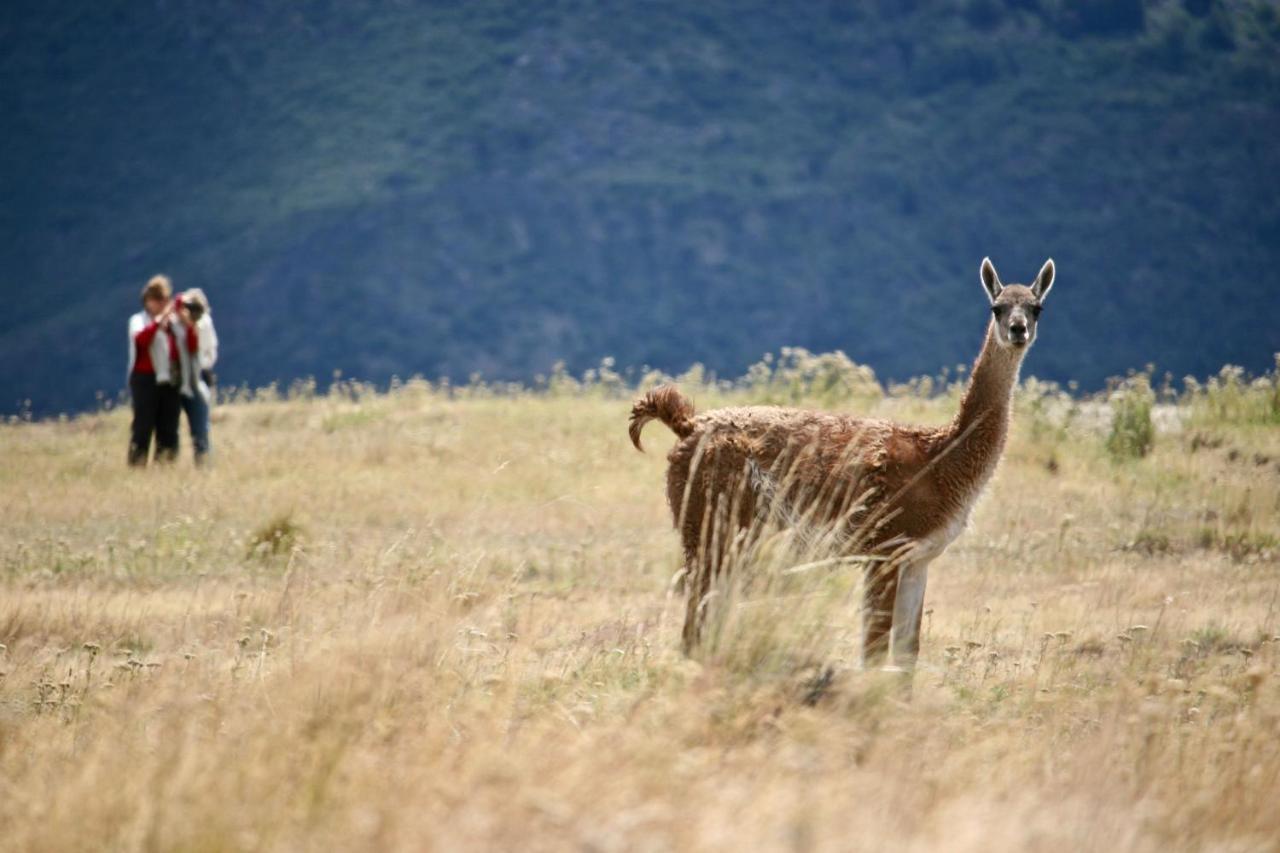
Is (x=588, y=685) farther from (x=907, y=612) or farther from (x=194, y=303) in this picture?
(x=194, y=303)

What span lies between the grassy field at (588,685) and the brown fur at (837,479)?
0.28 metres

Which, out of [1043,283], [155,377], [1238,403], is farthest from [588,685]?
[1238,403]

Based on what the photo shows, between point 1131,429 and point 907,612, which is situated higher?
point 1131,429

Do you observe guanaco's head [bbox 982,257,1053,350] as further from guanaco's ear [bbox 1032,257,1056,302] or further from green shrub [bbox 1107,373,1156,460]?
green shrub [bbox 1107,373,1156,460]

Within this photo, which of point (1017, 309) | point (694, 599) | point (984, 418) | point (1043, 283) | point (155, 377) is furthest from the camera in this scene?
point (155, 377)

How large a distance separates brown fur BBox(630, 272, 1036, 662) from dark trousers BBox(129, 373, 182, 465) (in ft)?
28.6

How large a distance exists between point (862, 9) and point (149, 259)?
3931cm

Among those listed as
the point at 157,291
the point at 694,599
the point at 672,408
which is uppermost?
the point at 157,291

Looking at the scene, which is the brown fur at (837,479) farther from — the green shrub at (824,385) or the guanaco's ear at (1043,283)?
the green shrub at (824,385)

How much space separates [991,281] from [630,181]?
6445 cm

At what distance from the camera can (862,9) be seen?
265ft

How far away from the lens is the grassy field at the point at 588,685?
3.89 m

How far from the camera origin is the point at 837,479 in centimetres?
679

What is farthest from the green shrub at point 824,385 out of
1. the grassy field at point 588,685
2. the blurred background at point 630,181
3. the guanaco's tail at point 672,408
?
the blurred background at point 630,181
